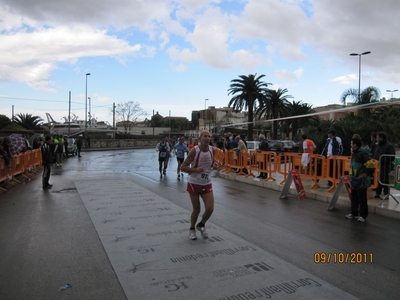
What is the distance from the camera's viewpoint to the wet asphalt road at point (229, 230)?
4.13 metres

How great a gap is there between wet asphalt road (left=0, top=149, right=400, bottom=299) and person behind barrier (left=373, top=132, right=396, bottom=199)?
1344mm

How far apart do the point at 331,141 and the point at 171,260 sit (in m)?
8.35

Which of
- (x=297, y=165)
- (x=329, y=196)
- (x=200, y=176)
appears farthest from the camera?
(x=297, y=165)

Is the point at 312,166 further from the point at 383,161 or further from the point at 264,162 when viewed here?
the point at 383,161

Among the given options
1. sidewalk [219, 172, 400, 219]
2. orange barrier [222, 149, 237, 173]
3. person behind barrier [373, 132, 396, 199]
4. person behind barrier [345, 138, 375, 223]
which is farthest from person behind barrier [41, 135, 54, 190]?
person behind barrier [373, 132, 396, 199]

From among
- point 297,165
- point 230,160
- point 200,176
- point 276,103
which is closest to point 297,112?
point 276,103

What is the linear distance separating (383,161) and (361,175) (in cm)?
239

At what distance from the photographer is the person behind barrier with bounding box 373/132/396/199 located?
8828mm

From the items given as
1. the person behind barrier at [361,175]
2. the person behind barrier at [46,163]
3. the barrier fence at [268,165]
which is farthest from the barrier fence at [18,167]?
the person behind barrier at [361,175]

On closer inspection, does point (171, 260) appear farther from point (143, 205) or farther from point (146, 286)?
point (143, 205)

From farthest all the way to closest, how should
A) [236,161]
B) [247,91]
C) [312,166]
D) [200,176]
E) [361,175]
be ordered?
1. [247,91]
2. [236,161]
3. [312,166]
4. [361,175]
5. [200,176]

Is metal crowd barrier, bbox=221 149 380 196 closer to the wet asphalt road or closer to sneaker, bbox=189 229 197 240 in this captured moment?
the wet asphalt road

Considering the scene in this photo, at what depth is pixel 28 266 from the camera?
15.4 feet
